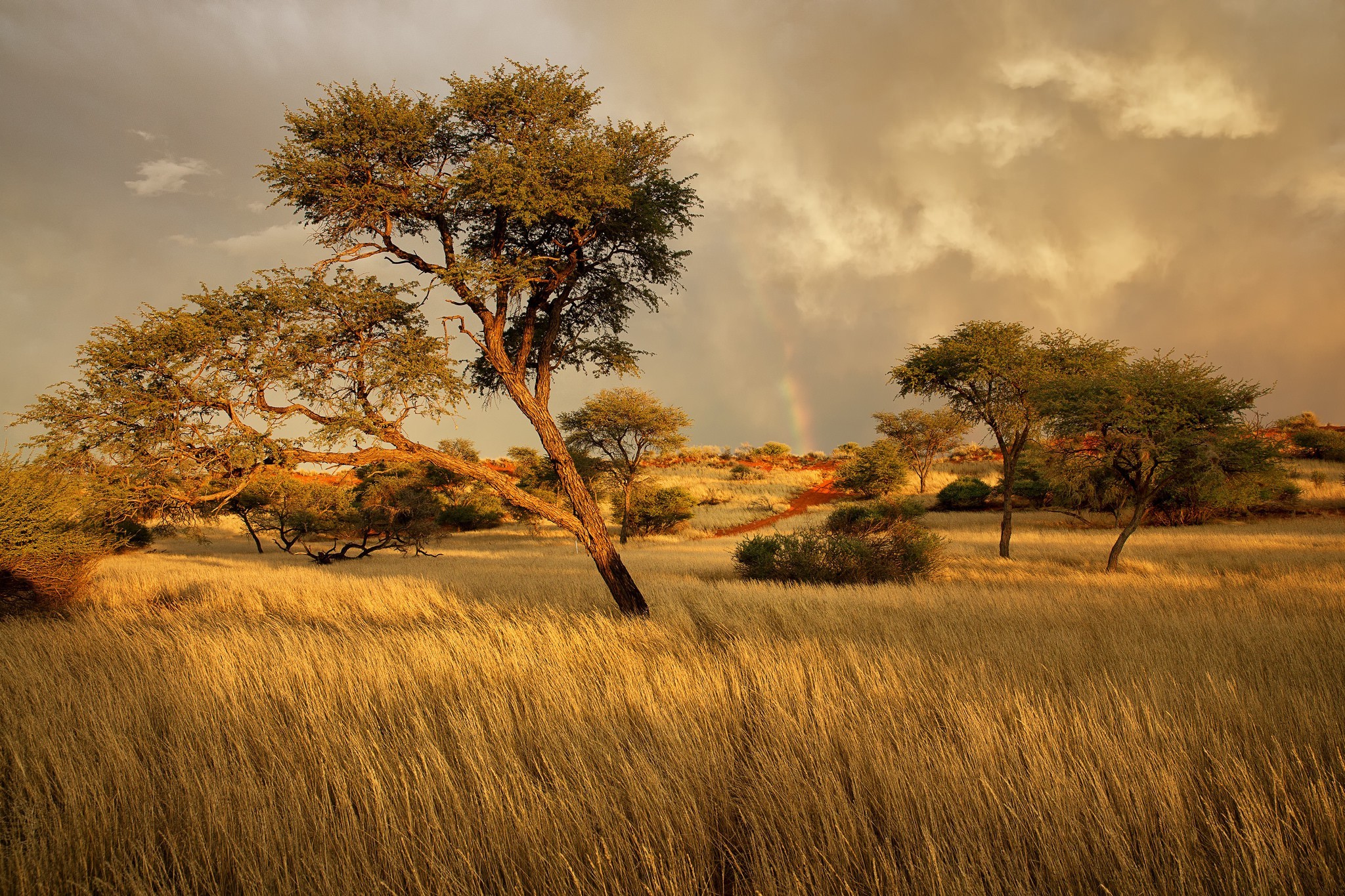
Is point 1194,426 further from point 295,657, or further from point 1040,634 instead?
point 295,657

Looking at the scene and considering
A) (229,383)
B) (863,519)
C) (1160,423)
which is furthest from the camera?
(863,519)

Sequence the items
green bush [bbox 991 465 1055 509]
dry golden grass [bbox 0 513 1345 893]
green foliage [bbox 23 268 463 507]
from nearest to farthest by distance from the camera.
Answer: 1. dry golden grass [bbox 0 513 1345 893]
2. green foliage [bbox 23 268 463 507]
3. green bush [bbox 991 465 1055 509]

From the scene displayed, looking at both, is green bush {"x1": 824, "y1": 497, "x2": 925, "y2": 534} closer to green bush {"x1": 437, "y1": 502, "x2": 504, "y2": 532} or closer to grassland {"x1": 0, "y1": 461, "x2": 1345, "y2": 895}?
grassland {"x1": 0, "y1": 461, "x2": 1345, "y2": 895}

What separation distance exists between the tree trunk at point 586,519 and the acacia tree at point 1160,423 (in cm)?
1377

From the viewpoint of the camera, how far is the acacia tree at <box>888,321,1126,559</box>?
19.9 metres

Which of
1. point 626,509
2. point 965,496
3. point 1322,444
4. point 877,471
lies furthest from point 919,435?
point 626,509

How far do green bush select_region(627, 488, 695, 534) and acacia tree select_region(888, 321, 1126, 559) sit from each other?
65.5 feet

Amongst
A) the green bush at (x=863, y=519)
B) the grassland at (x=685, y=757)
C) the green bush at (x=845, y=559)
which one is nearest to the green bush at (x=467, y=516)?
the green bush at (x=863, y=519)

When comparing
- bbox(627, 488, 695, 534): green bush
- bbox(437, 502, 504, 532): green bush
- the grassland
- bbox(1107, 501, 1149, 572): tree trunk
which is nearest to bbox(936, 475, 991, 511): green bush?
bbox(627, 488, 695, 534): green bush

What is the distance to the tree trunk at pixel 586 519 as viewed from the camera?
29.2 feet

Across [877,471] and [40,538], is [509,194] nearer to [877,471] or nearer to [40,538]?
[40,538]

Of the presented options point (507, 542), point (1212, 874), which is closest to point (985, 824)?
point (1212, 874)

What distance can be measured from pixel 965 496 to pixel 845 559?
103 feet

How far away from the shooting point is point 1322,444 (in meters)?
42.2
